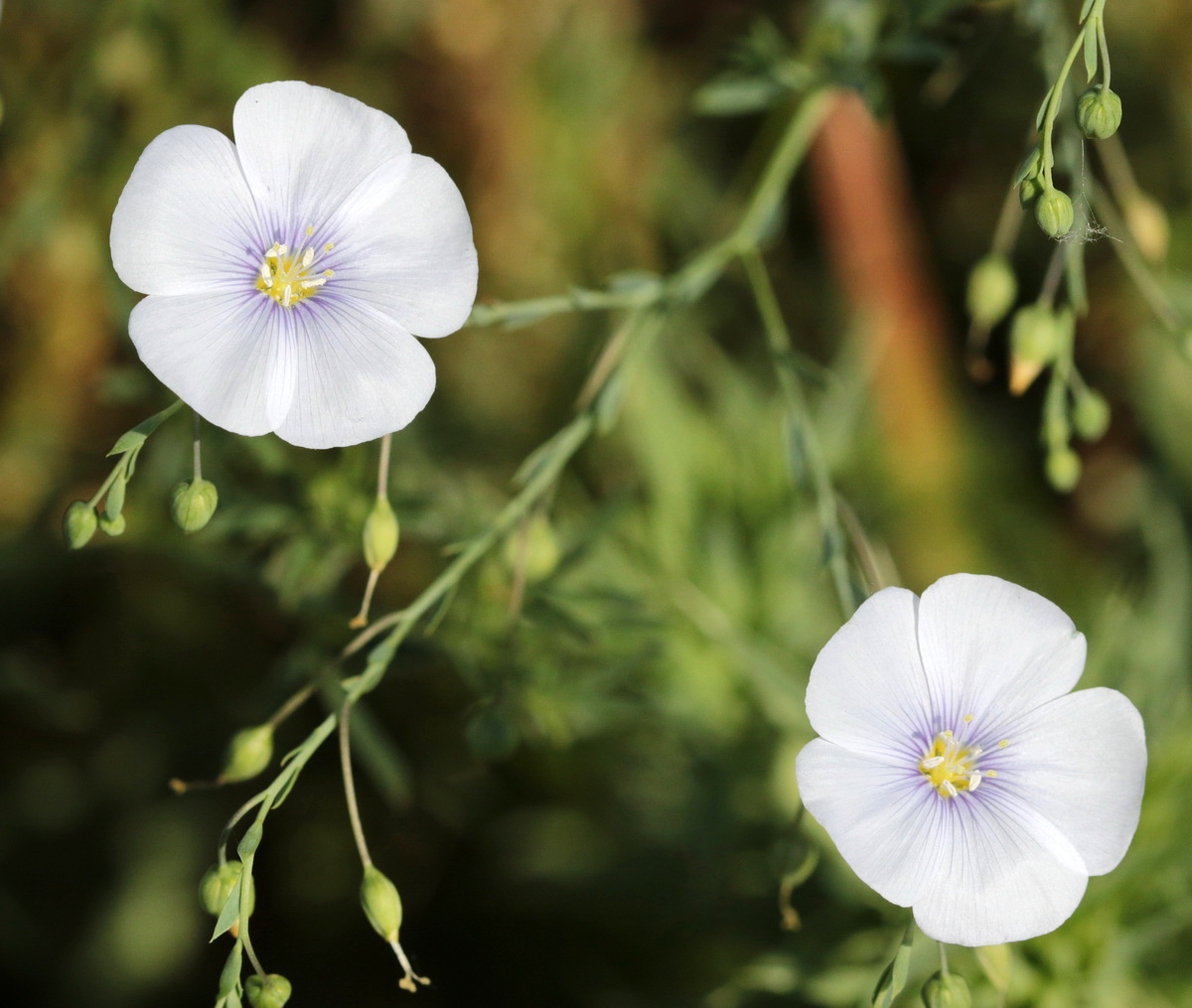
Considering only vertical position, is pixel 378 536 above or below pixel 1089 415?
below

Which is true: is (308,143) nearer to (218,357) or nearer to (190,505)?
(218,357)

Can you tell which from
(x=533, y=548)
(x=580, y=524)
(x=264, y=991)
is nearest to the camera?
(x=264, y=991)

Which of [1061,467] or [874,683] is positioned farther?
[1061,467]

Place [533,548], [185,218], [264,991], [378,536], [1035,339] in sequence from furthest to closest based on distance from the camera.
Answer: [533,548] < [1035,339] < [378,536] < [185,218] < [264,991]

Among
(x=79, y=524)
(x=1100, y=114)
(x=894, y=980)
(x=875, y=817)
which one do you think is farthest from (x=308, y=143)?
(x=894, y=980)

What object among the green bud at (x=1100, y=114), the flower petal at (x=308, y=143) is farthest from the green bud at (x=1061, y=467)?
the flower petal at (x=308, y=143)

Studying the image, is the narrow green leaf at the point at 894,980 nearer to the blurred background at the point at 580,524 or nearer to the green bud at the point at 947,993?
the green bud at the point at 947,993

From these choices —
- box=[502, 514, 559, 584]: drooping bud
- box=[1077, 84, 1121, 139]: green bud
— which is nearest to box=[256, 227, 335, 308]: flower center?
box=[502, 514, 559, 584]: drooping bud

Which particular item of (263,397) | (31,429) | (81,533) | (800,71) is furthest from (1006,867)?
(31,429)

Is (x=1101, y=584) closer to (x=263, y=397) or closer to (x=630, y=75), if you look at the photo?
(x=630, y=75)
